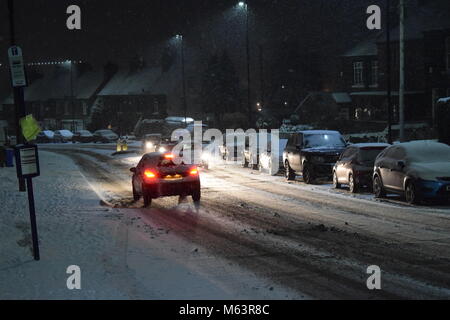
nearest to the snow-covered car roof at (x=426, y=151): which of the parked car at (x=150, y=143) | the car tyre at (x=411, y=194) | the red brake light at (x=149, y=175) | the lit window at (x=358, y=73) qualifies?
the car tyre at (x=411, y=194)

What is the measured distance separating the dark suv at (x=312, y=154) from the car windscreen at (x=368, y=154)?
130 inches

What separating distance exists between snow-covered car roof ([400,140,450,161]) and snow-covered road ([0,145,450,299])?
1496 millimetres

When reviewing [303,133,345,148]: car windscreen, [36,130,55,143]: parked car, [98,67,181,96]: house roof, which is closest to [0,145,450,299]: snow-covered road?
[303,133,345,148]: car windscreen

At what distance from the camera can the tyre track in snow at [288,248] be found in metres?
9.73

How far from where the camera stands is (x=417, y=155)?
801 inches

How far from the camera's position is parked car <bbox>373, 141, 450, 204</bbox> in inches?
746

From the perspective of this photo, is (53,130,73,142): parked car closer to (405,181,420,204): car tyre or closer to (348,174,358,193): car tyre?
(348,174,358,193): car tyre

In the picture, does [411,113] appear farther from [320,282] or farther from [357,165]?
[320,282]

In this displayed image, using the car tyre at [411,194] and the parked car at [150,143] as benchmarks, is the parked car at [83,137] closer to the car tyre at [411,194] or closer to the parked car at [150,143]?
the parked car at [150,143]

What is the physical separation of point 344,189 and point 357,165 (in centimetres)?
193

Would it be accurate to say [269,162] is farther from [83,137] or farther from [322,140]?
[83,137]

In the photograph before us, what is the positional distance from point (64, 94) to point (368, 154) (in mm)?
96338

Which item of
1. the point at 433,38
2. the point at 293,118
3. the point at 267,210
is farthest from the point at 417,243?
the point at 293,118

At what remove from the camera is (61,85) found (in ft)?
387
